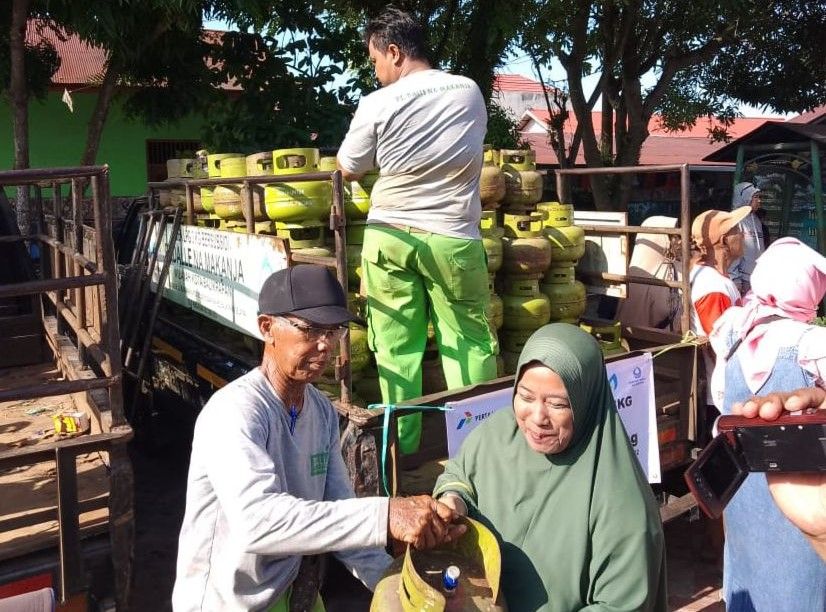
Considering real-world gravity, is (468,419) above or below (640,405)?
above

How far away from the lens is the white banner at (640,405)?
3689mm

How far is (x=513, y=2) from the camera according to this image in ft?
30.5

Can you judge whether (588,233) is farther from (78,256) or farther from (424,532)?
(424,532)

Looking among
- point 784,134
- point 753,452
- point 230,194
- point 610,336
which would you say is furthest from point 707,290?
point 784,134

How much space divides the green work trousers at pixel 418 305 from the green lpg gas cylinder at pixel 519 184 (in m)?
1.25

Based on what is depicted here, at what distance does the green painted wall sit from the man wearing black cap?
13907 millimetres

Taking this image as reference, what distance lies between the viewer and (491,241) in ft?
13.7

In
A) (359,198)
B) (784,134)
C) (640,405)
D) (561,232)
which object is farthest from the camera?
(784,134)

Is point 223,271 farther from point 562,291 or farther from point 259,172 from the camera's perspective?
point 562,291

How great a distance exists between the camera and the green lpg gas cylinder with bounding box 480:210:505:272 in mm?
4156

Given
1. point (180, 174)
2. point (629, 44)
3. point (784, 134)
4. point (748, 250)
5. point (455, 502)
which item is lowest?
point (455, 502)

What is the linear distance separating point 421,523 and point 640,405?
7.66 feet

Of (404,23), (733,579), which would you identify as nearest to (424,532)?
(733,579)

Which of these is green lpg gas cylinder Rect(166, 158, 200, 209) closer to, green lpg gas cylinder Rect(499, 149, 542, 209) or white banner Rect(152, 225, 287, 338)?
white banner Rect(152, 225, 287, 338)
